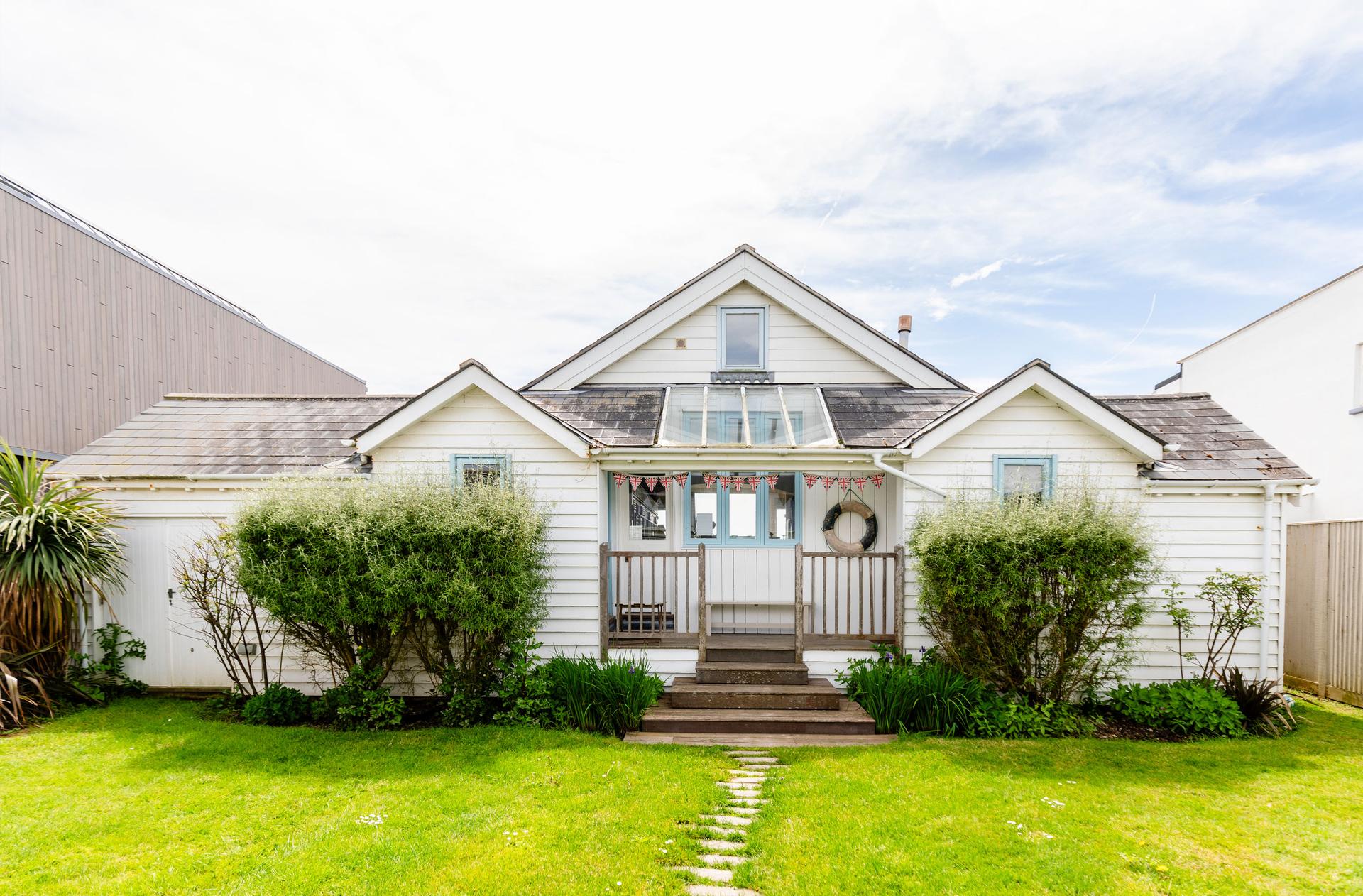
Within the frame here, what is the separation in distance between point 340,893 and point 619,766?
253 cm

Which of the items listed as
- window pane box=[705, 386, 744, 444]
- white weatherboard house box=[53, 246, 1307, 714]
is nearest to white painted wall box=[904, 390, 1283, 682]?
white weatherboard house box=[53, 246, 1307, 714]

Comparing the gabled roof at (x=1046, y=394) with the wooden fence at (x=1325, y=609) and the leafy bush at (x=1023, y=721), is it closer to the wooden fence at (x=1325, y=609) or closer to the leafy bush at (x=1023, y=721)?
the leafy bush at (x=1023, y=721)

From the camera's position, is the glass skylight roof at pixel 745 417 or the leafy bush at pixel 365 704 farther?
the glass skylight roof at pixel 745 417

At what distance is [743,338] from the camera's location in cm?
1051

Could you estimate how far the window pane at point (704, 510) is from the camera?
365 inches

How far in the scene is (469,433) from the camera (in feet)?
26.5

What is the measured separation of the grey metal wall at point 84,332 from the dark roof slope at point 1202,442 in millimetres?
18276

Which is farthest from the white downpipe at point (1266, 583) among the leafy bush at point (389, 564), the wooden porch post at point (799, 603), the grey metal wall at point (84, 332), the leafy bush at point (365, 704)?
the grey metal wall at point (84, 332)

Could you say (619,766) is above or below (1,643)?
below

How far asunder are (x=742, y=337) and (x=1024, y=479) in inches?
198

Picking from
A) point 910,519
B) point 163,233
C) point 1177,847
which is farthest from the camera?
point 163,233

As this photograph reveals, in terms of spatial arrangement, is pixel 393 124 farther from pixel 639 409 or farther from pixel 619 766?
pixel 619 766

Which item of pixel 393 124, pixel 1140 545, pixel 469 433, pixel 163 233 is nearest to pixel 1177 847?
pixel 1140 545

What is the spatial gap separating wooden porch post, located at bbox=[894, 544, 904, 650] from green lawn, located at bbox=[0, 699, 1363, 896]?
1534mm
